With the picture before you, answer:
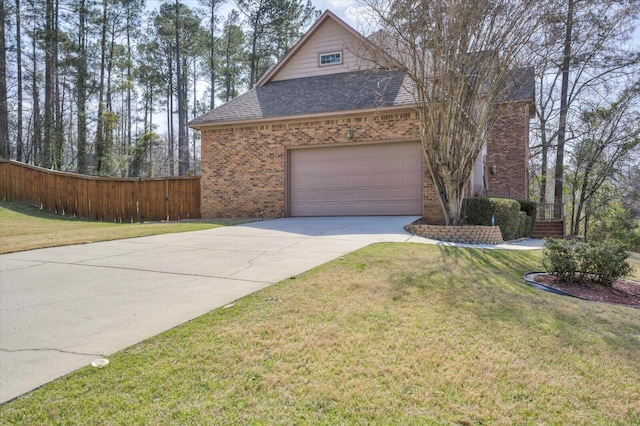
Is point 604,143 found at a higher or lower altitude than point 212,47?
lower

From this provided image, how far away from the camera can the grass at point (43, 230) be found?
7.52 m

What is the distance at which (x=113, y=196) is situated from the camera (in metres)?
14.8

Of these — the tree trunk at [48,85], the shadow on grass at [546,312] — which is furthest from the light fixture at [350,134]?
the tree trunk at [48,85]

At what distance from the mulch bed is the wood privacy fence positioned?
11979 millimetres

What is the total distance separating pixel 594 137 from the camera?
20.1 meters

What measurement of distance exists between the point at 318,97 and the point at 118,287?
35.0ft

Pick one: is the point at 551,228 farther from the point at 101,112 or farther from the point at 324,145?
the point at 101,112

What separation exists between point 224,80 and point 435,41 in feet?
78.6

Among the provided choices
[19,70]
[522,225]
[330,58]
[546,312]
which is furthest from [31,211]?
[522,225]

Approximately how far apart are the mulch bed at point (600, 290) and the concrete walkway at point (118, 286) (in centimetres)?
285

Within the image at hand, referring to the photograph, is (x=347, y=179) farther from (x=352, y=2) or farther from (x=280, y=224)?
(x=352, y=2)

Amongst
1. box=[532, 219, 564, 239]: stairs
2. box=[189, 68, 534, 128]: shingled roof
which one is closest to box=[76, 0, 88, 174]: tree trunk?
box=[189, 68, 534, 128]: shingled roof

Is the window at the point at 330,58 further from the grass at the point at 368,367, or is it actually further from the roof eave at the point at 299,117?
the grass at the point at 368,367

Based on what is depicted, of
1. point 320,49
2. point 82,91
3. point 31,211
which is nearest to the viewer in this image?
point 31,211
